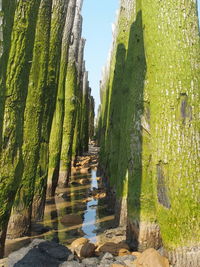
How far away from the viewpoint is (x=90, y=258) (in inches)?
185

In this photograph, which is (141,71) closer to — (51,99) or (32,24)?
(32,24)

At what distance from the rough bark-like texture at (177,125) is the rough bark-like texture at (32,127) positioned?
2.34 metres

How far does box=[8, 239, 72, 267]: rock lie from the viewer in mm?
3885

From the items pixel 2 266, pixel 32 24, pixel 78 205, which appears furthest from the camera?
pixel 78 205

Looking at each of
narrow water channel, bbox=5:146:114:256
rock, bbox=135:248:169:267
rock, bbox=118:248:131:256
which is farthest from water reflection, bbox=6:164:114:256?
rock, bbox=135:248:169:267

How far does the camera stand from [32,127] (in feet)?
21.3

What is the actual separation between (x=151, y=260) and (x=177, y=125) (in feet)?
4.64

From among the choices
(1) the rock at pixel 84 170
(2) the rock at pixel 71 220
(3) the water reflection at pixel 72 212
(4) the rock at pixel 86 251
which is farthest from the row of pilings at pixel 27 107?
(1) the rock at pixel 84 170

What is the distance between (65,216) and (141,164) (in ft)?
8.41

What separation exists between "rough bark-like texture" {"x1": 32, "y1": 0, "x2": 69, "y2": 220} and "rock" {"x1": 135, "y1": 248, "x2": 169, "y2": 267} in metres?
3.11

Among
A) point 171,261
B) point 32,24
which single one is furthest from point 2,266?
point 32,24

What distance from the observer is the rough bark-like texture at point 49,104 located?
24.1 feet

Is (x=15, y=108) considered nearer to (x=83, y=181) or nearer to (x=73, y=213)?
(x=73, y=213)

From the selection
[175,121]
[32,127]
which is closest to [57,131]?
[32,127]
